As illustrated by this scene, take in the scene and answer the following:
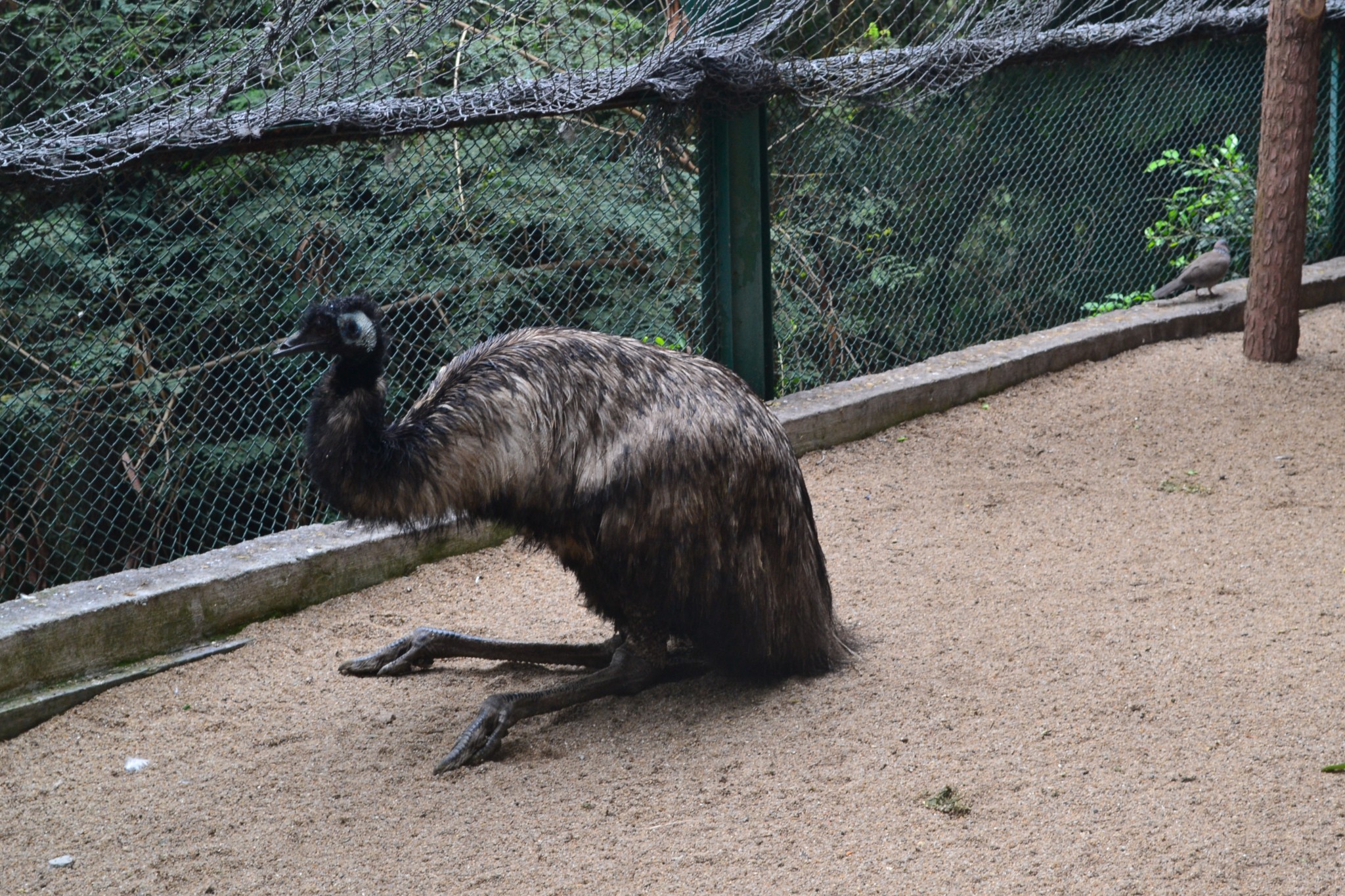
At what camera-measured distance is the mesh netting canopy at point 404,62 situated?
13.6 ft

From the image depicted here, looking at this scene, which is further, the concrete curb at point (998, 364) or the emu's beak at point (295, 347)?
the concrete curb at point (998, 364)

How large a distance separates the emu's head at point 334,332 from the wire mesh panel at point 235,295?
1319mm

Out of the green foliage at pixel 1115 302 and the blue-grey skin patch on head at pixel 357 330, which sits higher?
the blue-grey skin patch on head at pixel 357 330

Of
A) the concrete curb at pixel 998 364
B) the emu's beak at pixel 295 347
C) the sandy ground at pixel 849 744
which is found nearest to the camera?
the sandy ground at pixel 849 744

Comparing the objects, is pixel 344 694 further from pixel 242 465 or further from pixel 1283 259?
pixel 1283 259

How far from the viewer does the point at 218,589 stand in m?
4.29

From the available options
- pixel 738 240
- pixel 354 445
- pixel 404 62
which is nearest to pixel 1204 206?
pixel 738 240

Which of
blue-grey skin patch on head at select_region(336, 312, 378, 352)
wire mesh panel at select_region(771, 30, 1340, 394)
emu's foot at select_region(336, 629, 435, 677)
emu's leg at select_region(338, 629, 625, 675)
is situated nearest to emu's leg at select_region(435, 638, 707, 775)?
emu's leg at select_region(338, 629, 625, 675)

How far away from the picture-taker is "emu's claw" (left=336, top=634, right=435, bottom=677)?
13.4ft

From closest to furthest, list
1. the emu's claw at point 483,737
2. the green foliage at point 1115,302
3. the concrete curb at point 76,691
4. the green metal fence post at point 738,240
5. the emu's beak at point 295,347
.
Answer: the emu's beak at point 295,347
the emu's claw at point 483,737
the concrete curb at point 76,691
the green metal fence post at point 738,240
the green foliage at point 1115,302

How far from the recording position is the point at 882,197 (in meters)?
6.80

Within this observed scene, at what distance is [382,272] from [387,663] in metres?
1.68

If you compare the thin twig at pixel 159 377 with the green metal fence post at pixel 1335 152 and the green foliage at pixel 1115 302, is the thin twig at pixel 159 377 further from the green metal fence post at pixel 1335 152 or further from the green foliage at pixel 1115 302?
the green metal fence post at pixel 1335 152

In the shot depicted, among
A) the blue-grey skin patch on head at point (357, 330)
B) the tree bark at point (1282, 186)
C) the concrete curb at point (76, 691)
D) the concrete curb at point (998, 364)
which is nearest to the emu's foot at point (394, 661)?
the concrete curb at point (76, 691)
